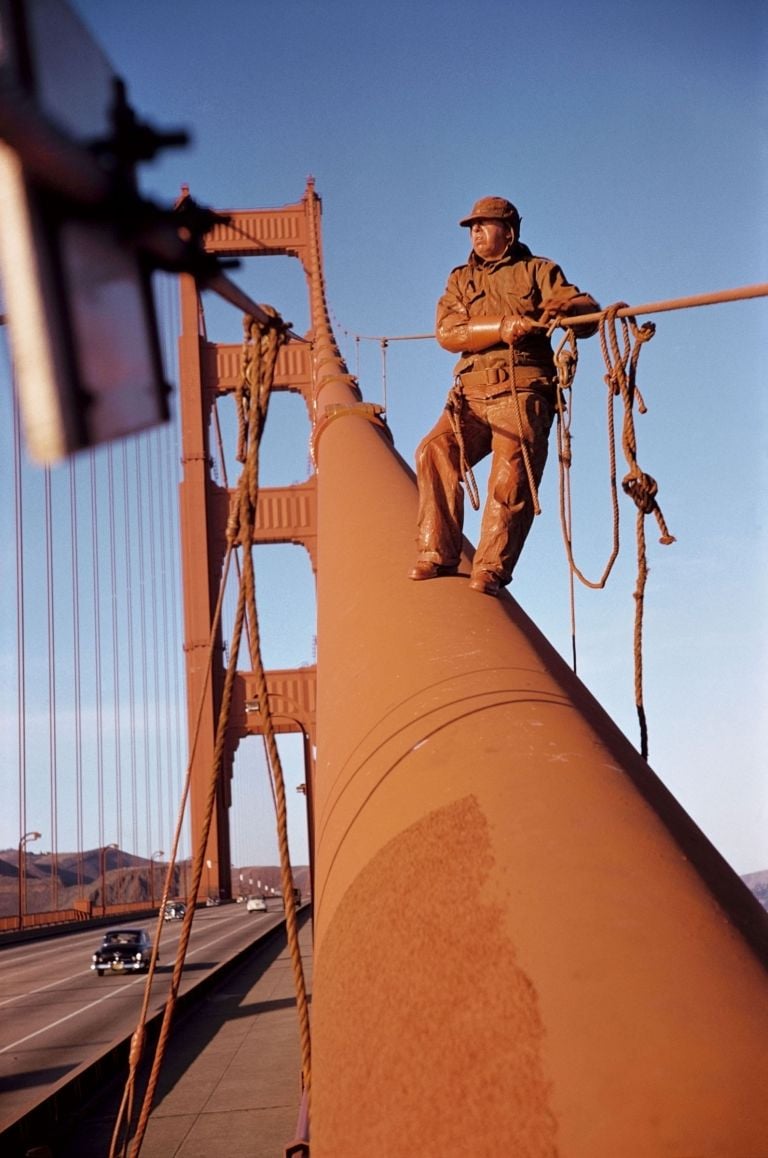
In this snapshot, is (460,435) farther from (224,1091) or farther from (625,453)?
(224,1091)

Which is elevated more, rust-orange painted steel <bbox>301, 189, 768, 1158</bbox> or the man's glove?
the man's glove

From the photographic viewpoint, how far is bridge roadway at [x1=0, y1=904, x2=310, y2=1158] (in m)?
11.6

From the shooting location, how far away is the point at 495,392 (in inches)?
179

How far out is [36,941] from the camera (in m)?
45.8

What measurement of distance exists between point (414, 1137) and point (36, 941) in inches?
1837

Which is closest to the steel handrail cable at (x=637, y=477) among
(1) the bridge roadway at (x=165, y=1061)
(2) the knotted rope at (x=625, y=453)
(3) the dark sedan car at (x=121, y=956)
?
(2) the knotted rope at (x=625, y=453)

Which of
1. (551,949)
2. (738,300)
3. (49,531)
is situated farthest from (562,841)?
(49,531)

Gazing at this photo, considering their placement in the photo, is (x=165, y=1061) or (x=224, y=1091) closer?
(x=224, y=1091)

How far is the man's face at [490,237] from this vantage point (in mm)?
4711

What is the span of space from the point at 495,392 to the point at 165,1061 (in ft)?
46.6

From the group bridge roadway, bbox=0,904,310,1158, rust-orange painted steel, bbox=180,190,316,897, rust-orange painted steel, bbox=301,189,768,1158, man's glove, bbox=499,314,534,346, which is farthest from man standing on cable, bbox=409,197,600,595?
rust-orange painted steel, bbox=180,190,316,897

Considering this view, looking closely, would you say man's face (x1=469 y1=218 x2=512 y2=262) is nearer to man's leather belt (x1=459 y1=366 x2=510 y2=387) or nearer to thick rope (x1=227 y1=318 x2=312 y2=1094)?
man's leather belt (x1=459 y1=366 x2=510 y2=387)

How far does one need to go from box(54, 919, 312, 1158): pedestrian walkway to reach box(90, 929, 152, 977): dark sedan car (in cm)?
734

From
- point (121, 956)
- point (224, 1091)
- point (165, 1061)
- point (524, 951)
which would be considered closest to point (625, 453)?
point (524, 951)
